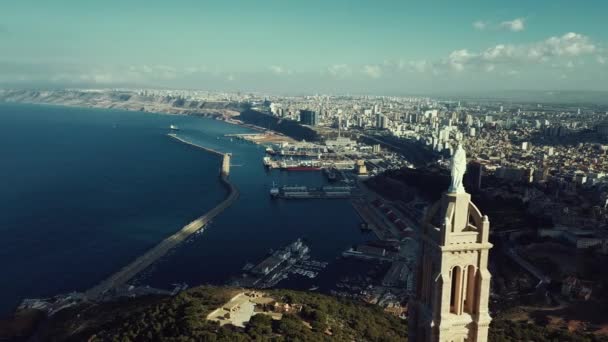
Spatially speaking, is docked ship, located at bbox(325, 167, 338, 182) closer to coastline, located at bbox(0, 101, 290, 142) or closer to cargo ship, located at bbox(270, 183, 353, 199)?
cargo ship, located at bbox(270, 183, 353, 199)

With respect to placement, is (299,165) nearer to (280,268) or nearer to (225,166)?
(225,166)

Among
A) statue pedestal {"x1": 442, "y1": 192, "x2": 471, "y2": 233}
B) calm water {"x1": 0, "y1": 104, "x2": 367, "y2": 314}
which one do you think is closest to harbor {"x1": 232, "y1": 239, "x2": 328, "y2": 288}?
calm water {"x1": 0, "y1": 104, "x2": 367, "y2": 314}

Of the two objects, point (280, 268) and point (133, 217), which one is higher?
point (133, 217)

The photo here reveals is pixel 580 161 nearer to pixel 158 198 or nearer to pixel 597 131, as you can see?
pixel 597 131

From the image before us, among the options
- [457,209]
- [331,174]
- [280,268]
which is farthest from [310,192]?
[457,209]

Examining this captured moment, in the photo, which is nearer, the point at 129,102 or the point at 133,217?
the point at 133,217
